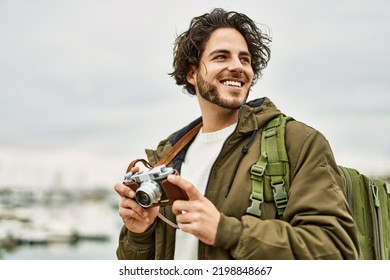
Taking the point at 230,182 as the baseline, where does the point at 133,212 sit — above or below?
below

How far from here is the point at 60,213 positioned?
149 inches

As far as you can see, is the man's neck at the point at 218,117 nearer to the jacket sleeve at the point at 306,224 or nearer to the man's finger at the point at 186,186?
the jacket sleeve at the point at 306,224

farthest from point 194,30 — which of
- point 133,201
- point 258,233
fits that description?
point 258,233

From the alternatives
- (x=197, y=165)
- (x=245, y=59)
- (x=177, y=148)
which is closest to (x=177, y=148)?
(x=177, y=148)

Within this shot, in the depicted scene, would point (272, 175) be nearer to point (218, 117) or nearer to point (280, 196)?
point (280, 196)

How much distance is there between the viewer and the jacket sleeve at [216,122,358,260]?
1.32 meters

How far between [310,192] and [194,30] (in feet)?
3.52

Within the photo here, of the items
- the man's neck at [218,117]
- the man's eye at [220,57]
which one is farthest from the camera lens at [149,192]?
the man's eye at [220,57]

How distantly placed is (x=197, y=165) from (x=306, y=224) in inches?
22.5

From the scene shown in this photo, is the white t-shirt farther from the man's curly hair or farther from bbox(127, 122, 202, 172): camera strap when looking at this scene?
the man's curly hair

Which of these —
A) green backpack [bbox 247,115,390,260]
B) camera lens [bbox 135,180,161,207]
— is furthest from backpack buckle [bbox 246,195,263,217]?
camera lens [bbox 135,180,161,207]

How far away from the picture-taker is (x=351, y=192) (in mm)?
1633

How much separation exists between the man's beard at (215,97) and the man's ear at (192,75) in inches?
9.8

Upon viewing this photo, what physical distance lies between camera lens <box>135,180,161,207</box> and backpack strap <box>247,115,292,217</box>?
332mm
